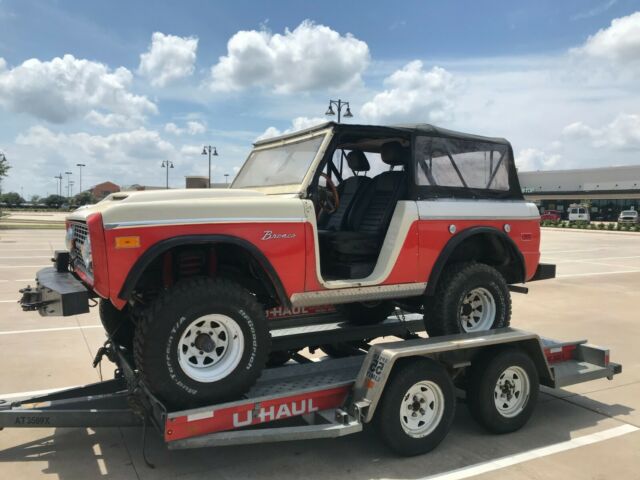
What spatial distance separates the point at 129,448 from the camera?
13.8 feet

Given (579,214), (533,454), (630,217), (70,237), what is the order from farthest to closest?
(579,214) < (630,217) < (70,237) < (533,454)

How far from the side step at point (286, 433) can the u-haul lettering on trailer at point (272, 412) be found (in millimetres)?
64

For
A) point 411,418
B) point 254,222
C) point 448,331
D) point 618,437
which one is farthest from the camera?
point 448,331

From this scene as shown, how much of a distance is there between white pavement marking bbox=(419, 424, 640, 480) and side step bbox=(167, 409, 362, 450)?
2.17 feet

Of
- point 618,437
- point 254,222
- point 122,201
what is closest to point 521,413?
point 618,437

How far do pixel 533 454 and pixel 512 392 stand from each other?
1.93 feet

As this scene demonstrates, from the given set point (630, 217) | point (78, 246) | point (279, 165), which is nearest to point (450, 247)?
point (279, 165)

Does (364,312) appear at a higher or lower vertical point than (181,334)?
lower

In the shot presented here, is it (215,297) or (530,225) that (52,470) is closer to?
(215,297)

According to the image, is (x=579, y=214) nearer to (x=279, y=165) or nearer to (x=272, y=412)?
(x=279, y=165)

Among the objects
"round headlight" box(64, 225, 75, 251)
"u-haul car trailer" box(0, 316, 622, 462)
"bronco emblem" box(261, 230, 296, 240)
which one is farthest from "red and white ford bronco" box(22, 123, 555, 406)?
"u-haul car trailer" box(0, 316, 622, 462)

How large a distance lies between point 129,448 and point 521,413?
319 centimetres

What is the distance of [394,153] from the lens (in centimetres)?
518

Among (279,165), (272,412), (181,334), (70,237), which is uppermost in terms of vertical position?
(279,165)
